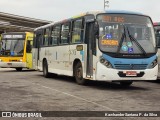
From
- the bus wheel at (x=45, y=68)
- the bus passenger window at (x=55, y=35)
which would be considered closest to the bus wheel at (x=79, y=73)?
the bus passenger window at (x=55, y=35)

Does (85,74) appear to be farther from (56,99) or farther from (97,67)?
(56,99)

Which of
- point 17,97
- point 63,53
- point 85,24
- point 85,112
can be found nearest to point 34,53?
point 63,53

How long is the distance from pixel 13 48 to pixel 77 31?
13827 mm

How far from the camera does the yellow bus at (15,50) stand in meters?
28.2

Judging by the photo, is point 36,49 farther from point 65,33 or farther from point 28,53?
point 28,53

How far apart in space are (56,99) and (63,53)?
21.2ft

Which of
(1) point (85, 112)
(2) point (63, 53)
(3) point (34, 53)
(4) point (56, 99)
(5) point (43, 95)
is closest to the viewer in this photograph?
(1) point (85, 112)

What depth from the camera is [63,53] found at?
1719 cm

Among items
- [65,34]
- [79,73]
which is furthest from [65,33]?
[79,73]

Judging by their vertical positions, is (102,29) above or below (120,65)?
above

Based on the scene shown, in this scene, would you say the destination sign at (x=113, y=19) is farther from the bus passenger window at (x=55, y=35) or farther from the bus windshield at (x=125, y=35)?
the bus passenger window at (x=55, y=35)

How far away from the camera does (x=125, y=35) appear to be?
13.8 metres

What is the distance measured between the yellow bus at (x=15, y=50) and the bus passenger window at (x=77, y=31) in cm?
1261

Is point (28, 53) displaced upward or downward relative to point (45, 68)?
upward
